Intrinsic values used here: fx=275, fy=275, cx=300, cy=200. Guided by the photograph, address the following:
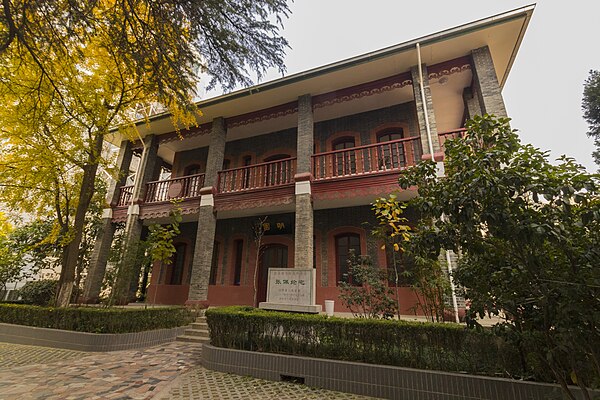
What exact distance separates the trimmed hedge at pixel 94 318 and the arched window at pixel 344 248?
5.08 m

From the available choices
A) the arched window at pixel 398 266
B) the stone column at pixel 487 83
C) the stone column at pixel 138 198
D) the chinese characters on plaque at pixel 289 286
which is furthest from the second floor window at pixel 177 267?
the stone column at pixel 487 83

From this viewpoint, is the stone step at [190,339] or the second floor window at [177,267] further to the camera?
the second floor window at [177,267]

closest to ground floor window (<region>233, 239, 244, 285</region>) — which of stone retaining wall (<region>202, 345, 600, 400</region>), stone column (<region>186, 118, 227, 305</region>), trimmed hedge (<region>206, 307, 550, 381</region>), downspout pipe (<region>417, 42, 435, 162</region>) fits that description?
stone column (<region>186, 118, 227, 305</region>)

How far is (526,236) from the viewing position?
2.30 meters

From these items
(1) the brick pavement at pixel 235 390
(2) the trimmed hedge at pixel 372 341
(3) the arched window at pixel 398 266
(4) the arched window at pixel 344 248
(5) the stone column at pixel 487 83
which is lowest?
(1) the brick pavement at pixel 235 390

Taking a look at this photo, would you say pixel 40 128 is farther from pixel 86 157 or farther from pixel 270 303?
pixel 270 303

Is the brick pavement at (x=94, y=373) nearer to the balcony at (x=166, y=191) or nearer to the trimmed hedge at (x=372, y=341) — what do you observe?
the trimmed hedge at (x=372, y=341)

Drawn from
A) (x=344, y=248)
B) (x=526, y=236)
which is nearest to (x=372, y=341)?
(x=526, y=236)

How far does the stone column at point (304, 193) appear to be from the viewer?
7711 millimetres

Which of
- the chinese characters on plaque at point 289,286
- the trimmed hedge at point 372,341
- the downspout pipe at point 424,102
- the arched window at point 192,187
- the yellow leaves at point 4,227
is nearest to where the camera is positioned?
the trimmed hedge at point 372,341

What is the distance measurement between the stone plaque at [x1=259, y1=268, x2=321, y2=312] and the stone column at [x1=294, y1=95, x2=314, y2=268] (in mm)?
1152

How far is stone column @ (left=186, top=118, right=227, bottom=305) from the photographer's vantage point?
28.6 feet

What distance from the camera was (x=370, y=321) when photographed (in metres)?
4.52

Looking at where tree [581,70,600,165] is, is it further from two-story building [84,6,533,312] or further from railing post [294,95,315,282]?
railing post [294,95,315,282]
